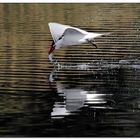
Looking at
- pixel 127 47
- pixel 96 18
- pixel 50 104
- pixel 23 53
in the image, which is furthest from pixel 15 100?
pixel 96 18

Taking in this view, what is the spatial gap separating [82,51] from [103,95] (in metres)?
3.40

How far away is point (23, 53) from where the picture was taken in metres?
10.9

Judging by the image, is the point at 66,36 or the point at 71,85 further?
the point at 66,36

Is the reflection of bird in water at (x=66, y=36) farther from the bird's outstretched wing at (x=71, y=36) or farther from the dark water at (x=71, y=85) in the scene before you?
the dark water at (x=71, y=85)

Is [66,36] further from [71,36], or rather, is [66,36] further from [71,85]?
[71,85]

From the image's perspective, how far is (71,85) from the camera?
8.26 metres

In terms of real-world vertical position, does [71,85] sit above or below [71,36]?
below

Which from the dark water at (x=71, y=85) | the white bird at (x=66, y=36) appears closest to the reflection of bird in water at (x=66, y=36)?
the white bird at (x=66, y=36)

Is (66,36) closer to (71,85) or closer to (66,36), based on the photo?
(66,36)

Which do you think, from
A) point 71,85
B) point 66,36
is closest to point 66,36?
point 66,36

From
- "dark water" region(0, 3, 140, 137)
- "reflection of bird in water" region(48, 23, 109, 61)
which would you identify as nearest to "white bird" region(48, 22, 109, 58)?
"reflection of bird in water" region(48, 23, 109, 61)

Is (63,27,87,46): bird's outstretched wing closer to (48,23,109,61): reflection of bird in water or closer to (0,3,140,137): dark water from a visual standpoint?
(48,23,109,61): reflection of bird in water

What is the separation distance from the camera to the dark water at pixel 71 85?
646 centimetres

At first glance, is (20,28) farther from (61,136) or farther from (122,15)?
(61,136)
